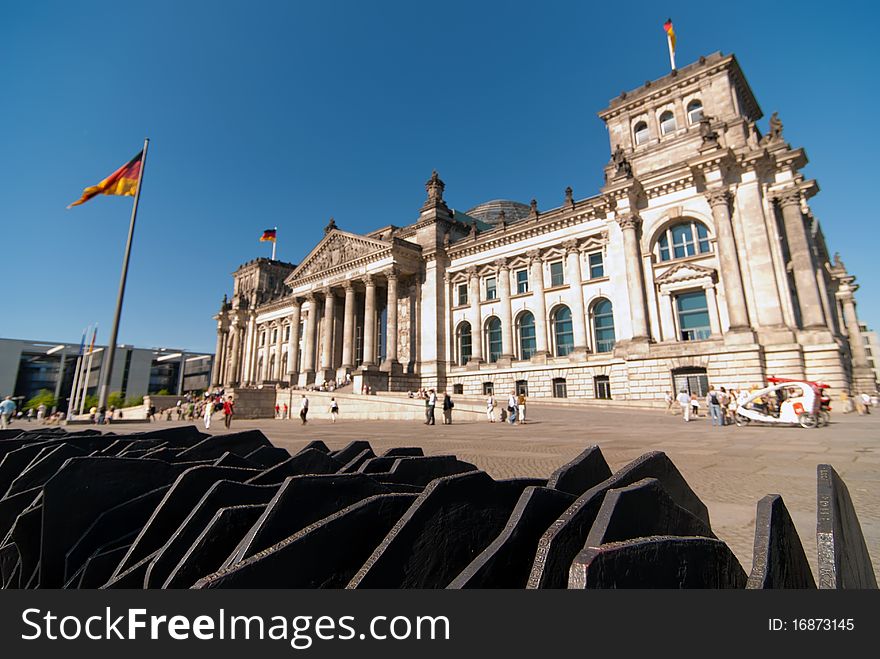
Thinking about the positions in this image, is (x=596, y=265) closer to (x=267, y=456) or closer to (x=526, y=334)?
(x=526, y=334)

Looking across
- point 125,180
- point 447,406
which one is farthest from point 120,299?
point 447,406

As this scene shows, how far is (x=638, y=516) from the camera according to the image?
114 cm

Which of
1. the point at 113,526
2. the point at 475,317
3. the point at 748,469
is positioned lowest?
the point at 748,469

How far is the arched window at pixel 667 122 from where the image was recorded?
3162 cm

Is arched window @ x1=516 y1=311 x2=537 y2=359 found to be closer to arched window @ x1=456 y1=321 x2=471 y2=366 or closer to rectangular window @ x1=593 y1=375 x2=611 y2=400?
arched window @ x1=456 y1=321 x2=471 y2=366

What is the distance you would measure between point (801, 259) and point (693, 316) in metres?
6.35

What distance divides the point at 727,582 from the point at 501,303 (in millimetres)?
35373

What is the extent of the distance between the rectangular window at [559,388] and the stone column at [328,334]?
21.7 m

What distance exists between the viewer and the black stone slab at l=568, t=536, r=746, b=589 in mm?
814

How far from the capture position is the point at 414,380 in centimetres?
3812

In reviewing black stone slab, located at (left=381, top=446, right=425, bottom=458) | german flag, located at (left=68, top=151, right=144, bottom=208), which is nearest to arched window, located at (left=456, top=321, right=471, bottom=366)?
german flag, located at (left=68, top=151, right=144, bottom=208)

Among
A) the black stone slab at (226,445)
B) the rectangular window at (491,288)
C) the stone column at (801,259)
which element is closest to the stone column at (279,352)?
the rectangular window at (491,288)

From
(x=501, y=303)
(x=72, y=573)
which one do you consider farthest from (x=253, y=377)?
(x=72, y=573)
